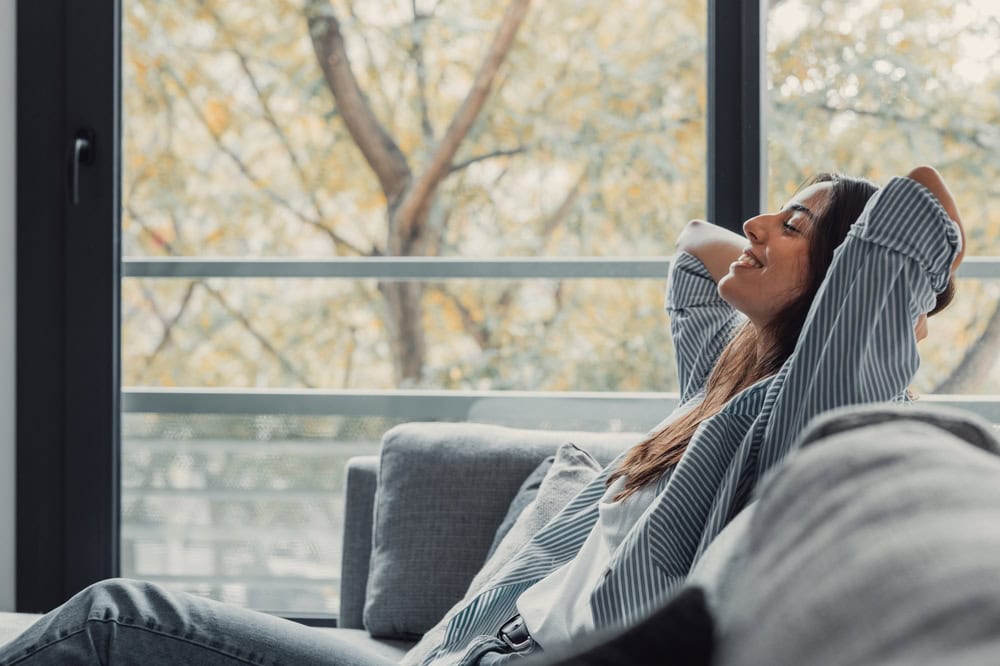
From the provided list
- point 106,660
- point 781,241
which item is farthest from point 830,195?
point 106,660

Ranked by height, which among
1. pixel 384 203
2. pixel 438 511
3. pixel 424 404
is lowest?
pixel 438 511

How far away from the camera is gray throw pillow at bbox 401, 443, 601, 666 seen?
1585 millimetres

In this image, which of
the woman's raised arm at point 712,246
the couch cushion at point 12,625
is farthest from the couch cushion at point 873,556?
the couch cushion at point 12,625

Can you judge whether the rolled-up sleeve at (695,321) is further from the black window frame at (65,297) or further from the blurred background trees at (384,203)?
the black window frame at (65,297)

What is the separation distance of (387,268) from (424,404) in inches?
13.6

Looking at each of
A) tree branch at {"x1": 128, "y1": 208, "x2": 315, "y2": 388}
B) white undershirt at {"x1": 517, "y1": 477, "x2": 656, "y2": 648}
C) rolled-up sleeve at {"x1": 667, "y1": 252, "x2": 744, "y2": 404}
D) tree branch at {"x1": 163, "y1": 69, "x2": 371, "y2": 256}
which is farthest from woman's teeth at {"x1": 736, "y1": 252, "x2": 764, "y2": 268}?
tree branch at {"x1": 128, "y1": 208, "x2": 315, "y2": 388}

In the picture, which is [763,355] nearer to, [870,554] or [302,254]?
[870,554]

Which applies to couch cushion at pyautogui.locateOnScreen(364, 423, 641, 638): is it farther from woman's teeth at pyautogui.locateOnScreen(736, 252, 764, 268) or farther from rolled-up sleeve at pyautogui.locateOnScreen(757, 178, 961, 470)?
rolled-up sleeve at pyautogui.locateOnScreen(757, 178, 961, 470)

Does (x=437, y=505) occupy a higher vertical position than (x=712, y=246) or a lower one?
lower

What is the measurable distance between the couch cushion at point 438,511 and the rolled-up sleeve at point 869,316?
29.5 inches

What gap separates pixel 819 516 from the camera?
0.50 metres

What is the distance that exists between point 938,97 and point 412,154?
1189 mm

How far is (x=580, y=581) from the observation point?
53.5 inches

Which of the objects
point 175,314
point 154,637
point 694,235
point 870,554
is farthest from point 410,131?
point 870,554
